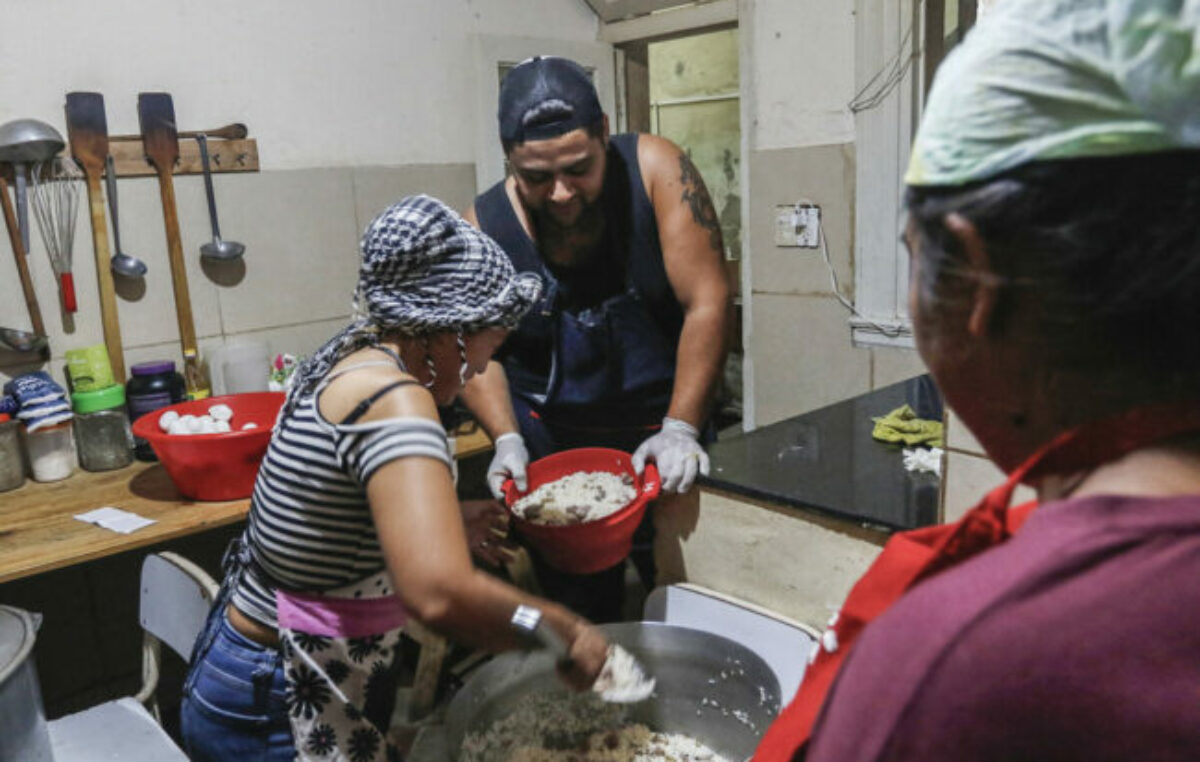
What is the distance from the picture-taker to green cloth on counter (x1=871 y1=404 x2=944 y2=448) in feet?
4.77

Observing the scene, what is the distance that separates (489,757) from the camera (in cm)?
118

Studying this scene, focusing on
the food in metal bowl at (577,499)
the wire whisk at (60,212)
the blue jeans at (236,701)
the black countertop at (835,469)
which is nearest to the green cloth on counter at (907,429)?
the black countertop at (835,469)

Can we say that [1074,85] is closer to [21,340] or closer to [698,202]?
[698,202]

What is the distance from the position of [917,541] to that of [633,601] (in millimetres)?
1184

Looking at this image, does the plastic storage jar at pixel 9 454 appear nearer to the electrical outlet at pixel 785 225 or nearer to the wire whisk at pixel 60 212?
the wire whisk at pixel 60 212

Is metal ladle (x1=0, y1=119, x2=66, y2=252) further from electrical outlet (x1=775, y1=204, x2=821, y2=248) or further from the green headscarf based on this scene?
the green headscarf

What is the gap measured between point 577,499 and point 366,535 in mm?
370

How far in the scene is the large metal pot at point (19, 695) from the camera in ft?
3.35

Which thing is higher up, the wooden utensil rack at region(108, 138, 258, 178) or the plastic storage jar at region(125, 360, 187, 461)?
the wooden utensil rack at region(108, 138, 258, 178)

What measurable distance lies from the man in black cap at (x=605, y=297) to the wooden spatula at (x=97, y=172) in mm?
1013

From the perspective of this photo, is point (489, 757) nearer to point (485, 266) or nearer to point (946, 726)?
point (485, 266)

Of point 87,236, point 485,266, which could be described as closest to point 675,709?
point 485,266

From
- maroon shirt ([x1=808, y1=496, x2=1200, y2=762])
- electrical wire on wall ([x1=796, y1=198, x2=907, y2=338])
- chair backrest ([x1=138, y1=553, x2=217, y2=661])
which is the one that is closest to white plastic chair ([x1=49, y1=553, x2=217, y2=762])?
chair backrest ([x1=138, y1=553, x2=217, y2=661])

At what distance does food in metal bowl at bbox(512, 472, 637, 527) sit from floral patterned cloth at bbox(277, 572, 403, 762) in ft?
0.85
